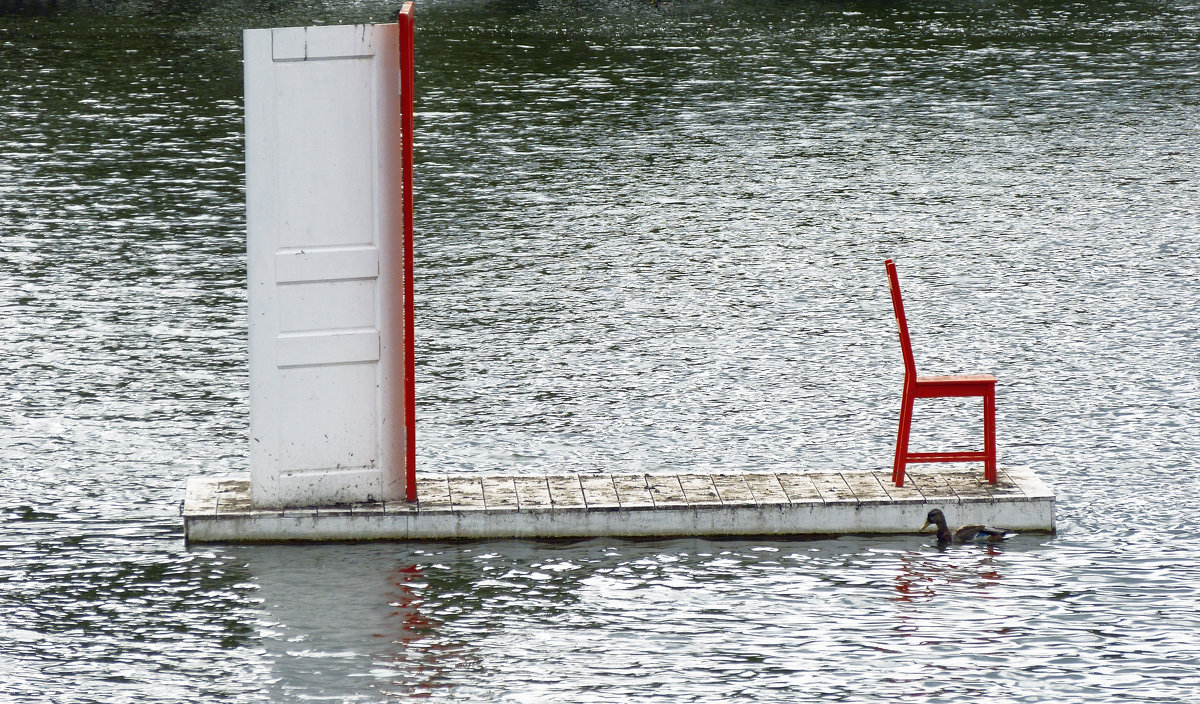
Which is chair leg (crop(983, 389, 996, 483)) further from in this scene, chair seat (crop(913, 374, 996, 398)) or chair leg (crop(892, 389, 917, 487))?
chair leg (crop(892, 389, 917, 487))

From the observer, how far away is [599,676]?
23.9 ft

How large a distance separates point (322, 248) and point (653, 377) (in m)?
4.01

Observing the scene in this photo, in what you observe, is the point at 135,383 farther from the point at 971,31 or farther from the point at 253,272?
the point at 971,31

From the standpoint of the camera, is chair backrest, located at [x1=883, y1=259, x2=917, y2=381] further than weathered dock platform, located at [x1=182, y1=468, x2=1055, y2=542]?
Yes

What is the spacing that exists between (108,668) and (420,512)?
1.96 meters

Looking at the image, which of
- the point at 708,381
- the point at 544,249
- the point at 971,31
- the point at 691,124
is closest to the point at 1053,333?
the point at 708,381

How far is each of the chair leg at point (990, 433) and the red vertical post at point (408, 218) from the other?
2939 millimetres

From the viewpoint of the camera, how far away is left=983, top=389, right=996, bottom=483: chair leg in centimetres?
905

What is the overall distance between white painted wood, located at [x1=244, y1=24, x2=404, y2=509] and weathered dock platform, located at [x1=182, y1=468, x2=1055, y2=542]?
26 centimetres

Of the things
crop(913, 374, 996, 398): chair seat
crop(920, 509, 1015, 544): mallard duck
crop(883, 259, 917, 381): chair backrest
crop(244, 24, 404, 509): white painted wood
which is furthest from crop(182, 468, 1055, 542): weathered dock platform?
crop(883, 259, 917, 381): chair backrest

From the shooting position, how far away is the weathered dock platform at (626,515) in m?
8.80

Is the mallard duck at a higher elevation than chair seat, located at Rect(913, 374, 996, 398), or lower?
lower

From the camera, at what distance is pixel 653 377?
12117 mm

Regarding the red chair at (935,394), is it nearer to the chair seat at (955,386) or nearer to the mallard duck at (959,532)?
the chair seat at (955,386)
